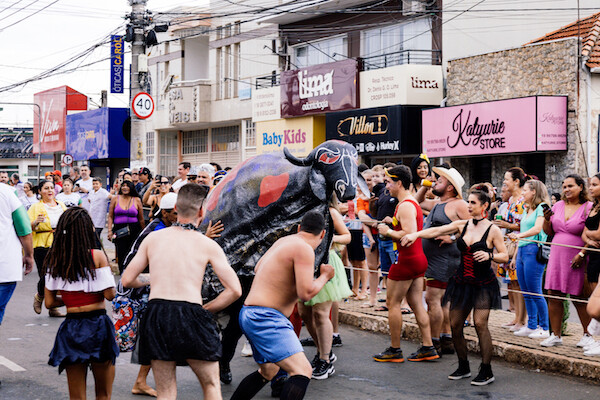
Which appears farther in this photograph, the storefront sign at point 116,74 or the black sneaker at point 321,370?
the storefront sign at point 116,74

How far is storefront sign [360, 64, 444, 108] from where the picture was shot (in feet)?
80.2

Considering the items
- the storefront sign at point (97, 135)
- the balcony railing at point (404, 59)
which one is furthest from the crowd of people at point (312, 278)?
the storefront sign at point (97, 135)

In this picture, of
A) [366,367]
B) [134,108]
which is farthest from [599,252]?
[134,108]

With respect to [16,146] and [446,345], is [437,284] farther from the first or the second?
[16,146]

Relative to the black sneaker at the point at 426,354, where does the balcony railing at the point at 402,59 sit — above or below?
above

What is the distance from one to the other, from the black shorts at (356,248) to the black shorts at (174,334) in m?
6.99

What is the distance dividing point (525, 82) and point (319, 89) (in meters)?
8.96

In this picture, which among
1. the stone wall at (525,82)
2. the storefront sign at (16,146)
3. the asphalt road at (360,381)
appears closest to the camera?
the asphalt road at (360,381)

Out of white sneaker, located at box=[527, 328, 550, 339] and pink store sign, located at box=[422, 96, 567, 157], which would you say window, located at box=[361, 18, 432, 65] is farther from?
white sneaker, located at box=[527, 328, 550, 339]

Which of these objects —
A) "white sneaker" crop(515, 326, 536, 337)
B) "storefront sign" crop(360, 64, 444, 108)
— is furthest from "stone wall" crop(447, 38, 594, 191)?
"white sneaker" crop(515, 326, 536, 337)

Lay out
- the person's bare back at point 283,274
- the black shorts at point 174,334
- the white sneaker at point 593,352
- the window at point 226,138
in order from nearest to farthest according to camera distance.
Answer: the black shorts at point 174,334 → the person's bare back at point 283,274 → the white sneaker at point 593,352 → the window at point 226,138

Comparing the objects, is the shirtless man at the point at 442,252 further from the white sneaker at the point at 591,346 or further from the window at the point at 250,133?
the window at the point at 250,133

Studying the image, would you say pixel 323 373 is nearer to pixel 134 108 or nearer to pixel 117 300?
pixel 117 300

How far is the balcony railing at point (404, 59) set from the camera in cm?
2531
